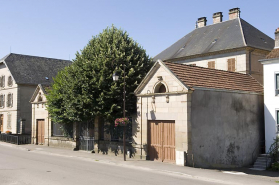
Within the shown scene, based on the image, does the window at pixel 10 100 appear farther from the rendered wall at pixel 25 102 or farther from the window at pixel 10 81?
the rendered wall at pixel 25 102

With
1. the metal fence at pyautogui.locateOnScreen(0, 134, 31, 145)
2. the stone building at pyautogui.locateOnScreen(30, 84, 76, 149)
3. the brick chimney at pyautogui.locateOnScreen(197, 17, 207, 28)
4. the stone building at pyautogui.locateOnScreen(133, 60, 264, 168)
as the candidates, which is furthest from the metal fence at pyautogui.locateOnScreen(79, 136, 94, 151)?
the brick chimney at pyautogui.locateOnScreen(197, 17, 207, 28)


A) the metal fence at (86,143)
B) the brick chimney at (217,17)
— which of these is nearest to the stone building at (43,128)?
the metal fence at (86,143)

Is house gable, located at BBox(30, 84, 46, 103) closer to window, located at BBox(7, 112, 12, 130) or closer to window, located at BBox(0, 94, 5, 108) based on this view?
window, located at BBox(7, 112, 12, 130)

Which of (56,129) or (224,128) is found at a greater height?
(224,128)

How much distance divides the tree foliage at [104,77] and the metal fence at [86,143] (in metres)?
2.13

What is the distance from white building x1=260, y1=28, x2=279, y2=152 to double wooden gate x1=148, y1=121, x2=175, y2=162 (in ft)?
23.6

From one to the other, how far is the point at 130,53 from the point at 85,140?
7.19m

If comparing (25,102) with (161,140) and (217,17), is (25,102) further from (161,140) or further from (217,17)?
(161,140)

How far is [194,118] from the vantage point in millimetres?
17594

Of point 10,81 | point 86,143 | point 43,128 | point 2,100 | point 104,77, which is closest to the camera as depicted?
point 104,77

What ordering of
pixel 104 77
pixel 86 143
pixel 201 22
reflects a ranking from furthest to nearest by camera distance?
pixel 201 22
pixel 86 143
pixel 104 77

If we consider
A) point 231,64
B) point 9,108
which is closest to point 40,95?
point 9,108

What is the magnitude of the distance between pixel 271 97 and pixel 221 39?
12096 mm

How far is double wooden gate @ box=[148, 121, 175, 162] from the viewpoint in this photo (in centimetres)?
1817
